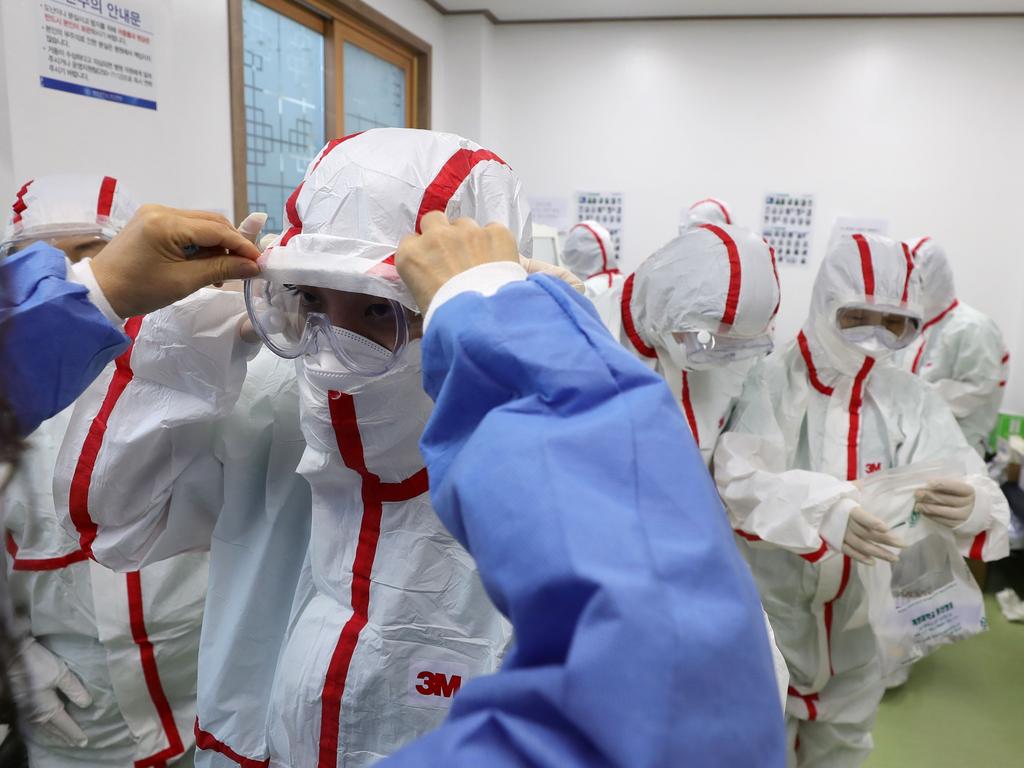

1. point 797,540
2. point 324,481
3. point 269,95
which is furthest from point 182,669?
point 269,95

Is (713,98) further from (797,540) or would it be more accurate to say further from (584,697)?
(584,697)

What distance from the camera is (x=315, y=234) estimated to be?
31.3 inches

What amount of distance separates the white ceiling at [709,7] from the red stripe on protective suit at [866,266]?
2.84 meters

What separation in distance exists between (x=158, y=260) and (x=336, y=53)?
2709mm

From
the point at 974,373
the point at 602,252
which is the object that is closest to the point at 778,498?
the point at 974,373

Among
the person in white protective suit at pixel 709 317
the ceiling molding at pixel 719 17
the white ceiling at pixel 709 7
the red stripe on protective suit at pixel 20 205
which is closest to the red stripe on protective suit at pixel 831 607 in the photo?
the person in white protective suit at pixel 709 317

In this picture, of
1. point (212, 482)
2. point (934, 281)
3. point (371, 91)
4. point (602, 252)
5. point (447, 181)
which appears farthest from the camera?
point (602, 252)

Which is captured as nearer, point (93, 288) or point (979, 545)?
point (93, 288)

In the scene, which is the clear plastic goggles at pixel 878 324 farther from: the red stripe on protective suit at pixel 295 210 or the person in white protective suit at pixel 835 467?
the red stripe on protective suit at pixel 295 210

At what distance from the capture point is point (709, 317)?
166cm

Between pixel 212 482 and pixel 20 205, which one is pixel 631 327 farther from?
pixel 20 205

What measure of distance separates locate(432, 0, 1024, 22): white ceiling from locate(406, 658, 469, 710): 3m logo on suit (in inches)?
158

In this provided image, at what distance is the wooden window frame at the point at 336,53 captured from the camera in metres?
2.34

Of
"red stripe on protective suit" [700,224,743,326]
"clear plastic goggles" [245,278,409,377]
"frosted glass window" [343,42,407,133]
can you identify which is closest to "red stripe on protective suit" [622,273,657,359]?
"red stripe on protective suit" [700,224,743,326]
